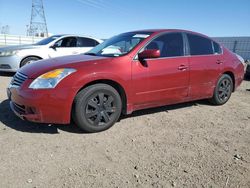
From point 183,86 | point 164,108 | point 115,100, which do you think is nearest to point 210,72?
point 183,86

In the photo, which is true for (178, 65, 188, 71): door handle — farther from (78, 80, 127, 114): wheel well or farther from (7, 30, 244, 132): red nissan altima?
(78, 80, 127, 114): wheel well

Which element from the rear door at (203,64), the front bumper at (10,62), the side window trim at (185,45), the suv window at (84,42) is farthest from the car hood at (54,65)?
the suv window at (84,42)

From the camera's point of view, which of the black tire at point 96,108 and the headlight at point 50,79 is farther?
the black tire at point 96,108

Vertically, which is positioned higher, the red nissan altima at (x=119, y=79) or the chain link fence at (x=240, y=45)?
the chain link fence at (x=240, y=45)

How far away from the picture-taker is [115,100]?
13.8 ft

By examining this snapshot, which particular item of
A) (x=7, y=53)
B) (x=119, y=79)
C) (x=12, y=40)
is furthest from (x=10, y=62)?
(x=12, y=40)

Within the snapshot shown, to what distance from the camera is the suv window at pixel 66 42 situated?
935 cm

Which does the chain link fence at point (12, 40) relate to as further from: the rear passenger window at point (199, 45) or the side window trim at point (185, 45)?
the side window trim at point (185, 45)

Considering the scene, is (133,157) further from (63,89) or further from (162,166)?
(63,89)

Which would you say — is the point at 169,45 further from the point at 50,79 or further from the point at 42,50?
the point at 42,50

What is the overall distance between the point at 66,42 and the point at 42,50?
0.98 meters

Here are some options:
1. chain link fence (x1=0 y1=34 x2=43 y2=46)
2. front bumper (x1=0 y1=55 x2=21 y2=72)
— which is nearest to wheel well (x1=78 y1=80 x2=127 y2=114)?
front bumper (x1=0 y1=55 x2=21 y2=72)

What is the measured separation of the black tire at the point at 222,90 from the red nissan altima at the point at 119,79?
4 cm

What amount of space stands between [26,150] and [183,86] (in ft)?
9.79
